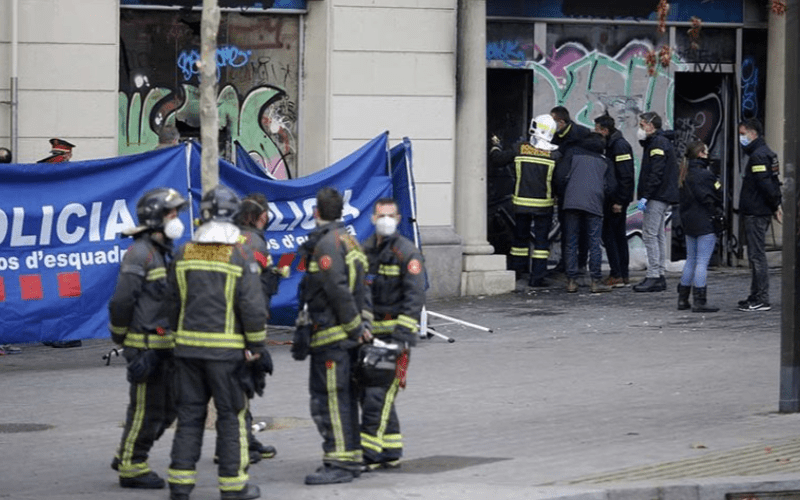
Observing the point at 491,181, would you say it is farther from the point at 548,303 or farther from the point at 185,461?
the point at 185,461

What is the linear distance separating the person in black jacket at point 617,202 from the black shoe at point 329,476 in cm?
1023

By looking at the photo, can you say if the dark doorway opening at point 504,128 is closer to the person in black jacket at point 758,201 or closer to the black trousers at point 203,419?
the person in black jacket at point 758,201

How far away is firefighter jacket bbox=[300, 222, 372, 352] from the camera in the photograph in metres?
9.73

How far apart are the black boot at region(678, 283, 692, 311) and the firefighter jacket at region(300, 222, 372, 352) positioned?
8396mm

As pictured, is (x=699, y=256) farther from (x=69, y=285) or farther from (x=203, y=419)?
(x=203, y=419)

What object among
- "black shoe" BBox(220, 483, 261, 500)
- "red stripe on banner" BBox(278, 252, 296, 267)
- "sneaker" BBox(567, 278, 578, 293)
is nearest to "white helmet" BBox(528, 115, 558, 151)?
"sneaker" BBox(567, 278, 578, 293)

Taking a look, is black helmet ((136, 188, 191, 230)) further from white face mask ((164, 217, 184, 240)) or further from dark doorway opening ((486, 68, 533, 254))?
dark doorway opening ((486, 68, 533, 254))

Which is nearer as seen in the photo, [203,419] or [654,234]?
[203,419]

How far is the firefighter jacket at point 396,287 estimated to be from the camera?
10086 mm

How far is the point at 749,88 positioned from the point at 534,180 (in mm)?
3975

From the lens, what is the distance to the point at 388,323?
10.2 m

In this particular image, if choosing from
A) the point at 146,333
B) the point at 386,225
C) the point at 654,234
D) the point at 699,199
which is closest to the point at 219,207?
the point at 146,333

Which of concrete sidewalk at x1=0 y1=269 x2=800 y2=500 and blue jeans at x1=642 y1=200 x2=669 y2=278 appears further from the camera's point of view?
blue jeans at x1=642 y1=200 x2=669 y2=278

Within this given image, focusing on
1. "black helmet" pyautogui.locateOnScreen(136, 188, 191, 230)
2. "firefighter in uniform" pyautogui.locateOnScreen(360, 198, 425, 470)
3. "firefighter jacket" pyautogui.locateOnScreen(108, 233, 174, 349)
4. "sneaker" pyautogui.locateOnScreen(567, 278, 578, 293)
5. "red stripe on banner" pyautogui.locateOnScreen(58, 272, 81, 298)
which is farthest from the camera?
"sneaker" pyautogui.locateOnScreen(567, 278, 578, 293)
